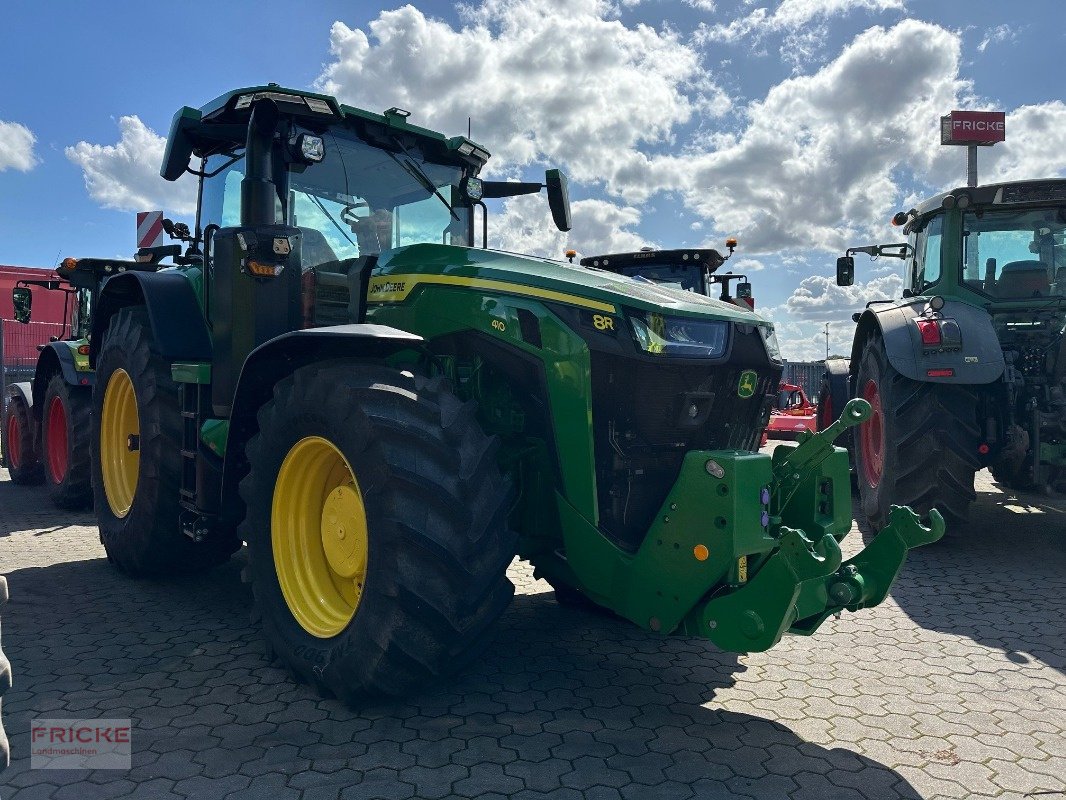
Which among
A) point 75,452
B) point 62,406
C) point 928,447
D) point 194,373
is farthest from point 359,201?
point 62,406

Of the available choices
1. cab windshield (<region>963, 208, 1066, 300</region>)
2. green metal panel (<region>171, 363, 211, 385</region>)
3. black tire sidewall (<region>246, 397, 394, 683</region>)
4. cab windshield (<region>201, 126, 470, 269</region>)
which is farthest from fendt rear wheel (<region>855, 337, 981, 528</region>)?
green metal panel (<region>171, 363, 211, 385</region>)

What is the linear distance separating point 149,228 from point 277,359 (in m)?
6.77

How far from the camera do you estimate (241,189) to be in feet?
13.1

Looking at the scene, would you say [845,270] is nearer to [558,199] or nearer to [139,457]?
[558,199]

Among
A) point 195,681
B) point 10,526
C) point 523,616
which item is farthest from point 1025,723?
point 10,526

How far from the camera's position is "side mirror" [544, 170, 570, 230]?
194 inches

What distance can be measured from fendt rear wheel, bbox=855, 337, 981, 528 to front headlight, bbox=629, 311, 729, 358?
2855 millimetres

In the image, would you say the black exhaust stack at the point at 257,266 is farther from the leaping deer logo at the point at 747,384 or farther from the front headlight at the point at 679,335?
the leaping deer logo at the point at 747,384

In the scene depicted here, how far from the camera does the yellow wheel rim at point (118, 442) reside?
5414mm

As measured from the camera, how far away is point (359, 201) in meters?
4.38

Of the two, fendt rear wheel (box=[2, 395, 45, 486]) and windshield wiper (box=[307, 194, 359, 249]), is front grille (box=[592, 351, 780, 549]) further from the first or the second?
fendt rear wheel (box=[2, 395, 45, 486])

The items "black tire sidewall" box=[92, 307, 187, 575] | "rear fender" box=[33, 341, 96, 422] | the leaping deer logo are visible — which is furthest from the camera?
"rear fender" box=[33, 341, 96, 422]

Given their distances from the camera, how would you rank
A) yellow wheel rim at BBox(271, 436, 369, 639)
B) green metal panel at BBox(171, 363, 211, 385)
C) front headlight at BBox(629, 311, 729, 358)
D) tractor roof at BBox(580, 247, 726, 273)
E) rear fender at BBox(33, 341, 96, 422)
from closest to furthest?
front headlight at BBox(629, 311, 729, 358), yellow wheel rim at BBox(271, 436, 369, 639), green metal panel at BBox(171, 363, 211, 385), rear fender at BBox(33, 341, 96, 422), tractor roof at BBox(580, 247, 726, 273)

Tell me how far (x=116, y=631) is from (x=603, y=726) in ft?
8.54
